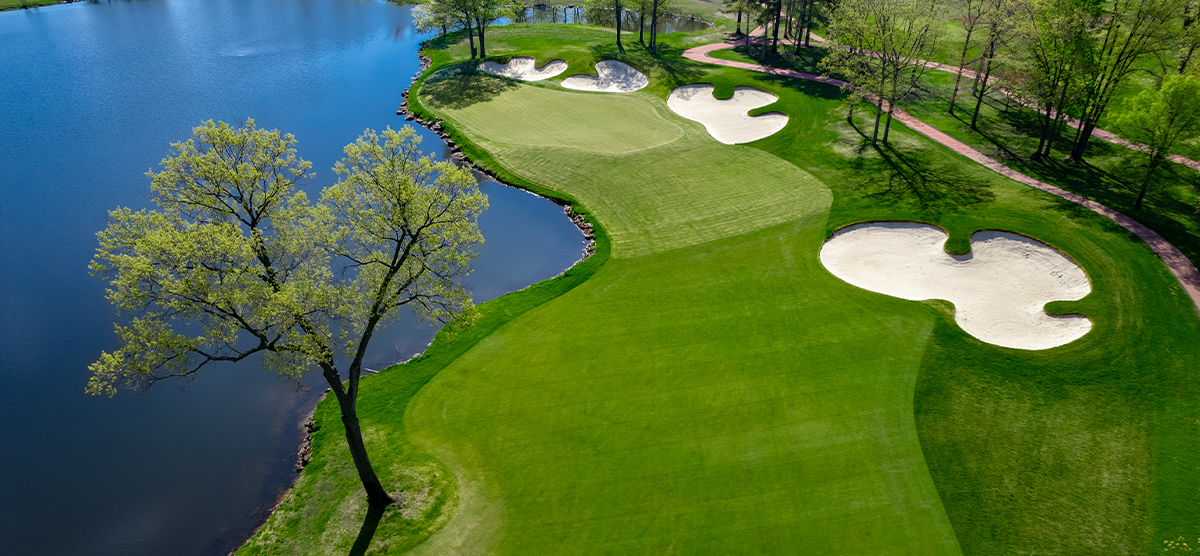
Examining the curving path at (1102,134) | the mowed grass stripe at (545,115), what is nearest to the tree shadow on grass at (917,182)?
the curving path at (1102,134)

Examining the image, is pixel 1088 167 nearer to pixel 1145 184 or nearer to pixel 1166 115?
pixel 1145 184

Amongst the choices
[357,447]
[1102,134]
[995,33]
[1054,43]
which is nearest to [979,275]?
[1054,43]

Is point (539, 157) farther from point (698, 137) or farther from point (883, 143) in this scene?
point (883, 143)

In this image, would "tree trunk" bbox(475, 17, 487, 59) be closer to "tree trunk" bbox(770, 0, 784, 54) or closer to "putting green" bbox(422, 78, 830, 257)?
"putting green" bbox(422, 78, 830, 257)

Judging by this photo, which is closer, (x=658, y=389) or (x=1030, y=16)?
(x=658, y=389)

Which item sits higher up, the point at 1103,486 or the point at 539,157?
the point at 539,157

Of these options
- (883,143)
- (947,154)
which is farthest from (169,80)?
(947,154)

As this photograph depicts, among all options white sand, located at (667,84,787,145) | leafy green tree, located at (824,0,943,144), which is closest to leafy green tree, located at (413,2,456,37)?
white sand, located at (667,84,787,145)
